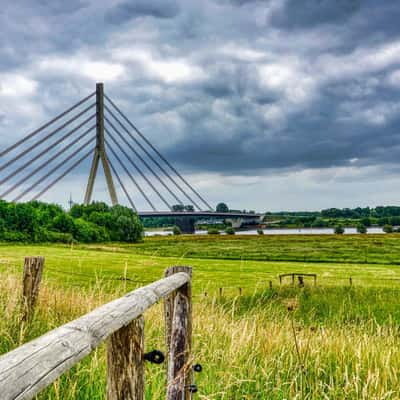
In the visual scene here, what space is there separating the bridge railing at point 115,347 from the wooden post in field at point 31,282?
6.34 feet

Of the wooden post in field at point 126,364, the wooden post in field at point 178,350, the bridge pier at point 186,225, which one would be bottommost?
the bridge pier at point 186,225

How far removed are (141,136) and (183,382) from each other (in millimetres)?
32216

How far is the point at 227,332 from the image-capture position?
12.0 ft

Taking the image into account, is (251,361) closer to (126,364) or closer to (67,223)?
(126,364)

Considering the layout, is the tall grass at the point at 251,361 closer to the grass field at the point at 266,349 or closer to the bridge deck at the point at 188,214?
the grass field at the point at 266,349

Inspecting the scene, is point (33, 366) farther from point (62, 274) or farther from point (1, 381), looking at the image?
point (62, 274)

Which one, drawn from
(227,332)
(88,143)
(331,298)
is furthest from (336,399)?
(88,143)

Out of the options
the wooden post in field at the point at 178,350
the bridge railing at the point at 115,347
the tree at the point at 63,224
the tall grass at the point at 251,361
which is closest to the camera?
the bridge railing at the point at 115,347

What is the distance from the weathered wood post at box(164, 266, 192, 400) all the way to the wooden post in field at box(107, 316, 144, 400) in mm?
747

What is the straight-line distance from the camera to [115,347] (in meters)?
1.20

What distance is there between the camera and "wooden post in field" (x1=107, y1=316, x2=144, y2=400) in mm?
1177

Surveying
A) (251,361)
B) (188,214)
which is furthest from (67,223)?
(251,361)

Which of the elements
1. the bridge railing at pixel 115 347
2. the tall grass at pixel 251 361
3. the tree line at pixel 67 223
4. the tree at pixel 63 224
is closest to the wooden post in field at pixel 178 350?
the bridge railing at pixel 115 347

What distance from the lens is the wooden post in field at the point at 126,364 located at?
1177 millimetres
